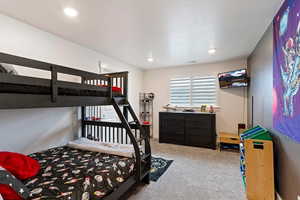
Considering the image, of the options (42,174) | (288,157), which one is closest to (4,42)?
(42,174)

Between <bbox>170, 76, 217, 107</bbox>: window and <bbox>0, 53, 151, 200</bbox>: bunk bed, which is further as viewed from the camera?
<bbox>170, 76, 217, 107</bbox>: window

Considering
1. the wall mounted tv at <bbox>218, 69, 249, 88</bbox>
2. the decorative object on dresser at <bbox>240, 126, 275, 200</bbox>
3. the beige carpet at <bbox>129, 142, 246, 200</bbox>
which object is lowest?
the beige carpet at <bbox>129, 142, 246, 200</bbox>

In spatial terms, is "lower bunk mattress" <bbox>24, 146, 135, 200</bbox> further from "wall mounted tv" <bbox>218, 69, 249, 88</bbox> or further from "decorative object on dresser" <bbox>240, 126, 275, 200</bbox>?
"wall mounted tv" <bbox>218, 69, 249, 88</bbox>

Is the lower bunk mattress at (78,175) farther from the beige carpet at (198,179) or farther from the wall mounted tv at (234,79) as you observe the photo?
the wall mounted tv at (234,79)

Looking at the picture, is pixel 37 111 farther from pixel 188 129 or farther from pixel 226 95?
pixel 226 95

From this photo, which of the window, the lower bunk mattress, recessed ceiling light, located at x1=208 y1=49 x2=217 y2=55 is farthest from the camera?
the window

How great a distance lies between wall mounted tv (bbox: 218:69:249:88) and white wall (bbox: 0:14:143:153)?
3.36 meters

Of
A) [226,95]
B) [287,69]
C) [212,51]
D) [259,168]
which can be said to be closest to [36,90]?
[287,69]

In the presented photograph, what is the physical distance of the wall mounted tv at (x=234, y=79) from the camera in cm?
356

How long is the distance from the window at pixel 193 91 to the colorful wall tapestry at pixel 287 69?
245cm

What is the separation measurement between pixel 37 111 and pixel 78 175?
141 centimetres

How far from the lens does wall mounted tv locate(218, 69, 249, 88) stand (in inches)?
140

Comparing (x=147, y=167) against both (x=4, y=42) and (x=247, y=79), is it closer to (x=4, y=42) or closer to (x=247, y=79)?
(x=4, y=42)

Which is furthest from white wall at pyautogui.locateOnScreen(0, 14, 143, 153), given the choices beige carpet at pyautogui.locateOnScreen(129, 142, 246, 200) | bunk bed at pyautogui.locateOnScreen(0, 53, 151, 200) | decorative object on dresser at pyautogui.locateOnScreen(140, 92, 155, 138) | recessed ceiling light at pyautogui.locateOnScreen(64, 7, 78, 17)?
decorative object on dresser at pyautogui.locateOnScreen(140, 92, 155, 138)
